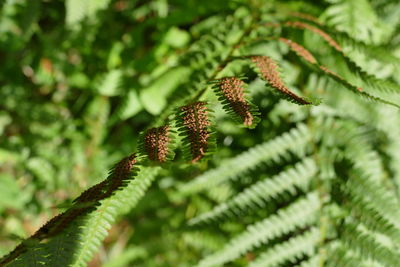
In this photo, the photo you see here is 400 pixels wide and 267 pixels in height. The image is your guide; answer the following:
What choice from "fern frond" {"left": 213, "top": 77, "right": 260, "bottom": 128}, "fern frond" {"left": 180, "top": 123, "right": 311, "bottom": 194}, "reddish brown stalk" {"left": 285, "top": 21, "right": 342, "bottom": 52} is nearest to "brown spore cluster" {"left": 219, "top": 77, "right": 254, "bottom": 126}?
"fern frond" {"left": 213, "top": 77, "right": 260, "bottom": 128}

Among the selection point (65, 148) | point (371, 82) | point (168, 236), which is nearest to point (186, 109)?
point (371, 82)

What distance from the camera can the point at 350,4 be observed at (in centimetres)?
126

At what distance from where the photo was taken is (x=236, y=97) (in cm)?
75

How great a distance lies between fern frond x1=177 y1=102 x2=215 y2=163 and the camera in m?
0.71

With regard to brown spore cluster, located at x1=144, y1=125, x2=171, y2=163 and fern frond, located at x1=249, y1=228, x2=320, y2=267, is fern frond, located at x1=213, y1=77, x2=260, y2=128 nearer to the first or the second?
brown spore cluster, located at x1=144, y1=125, x2=171, y2=163

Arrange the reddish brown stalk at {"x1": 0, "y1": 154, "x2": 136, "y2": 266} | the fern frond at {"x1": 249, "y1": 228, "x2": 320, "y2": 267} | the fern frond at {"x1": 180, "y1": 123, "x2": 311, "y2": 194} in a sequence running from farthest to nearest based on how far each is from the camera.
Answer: the fern frond at {"x1": 180, "y1": 123, "x2": 311, "y2": 194} → the fern frond at {"x1": 249, "y1": 228, "x2": 320, "y2": 267} → the reddish brown stalk at {"x1": 0, "y1": 154, "x2": 136, "y2": 266}

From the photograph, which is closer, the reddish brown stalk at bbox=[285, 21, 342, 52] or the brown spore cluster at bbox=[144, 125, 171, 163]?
the brown spore cluster at bbox=[144, 125, 171, 163]

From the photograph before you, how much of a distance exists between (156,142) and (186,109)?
3.6 inches

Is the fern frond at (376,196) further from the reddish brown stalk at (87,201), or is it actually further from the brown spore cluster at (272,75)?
the reddish brown stalk at (87,201)

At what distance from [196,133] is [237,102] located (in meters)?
0.10

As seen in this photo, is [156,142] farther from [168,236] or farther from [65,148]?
[65,148]

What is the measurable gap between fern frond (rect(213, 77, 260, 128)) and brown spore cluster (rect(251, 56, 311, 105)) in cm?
7

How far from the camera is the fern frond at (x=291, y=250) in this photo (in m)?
1.20

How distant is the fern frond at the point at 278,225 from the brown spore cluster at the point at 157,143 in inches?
25.2
